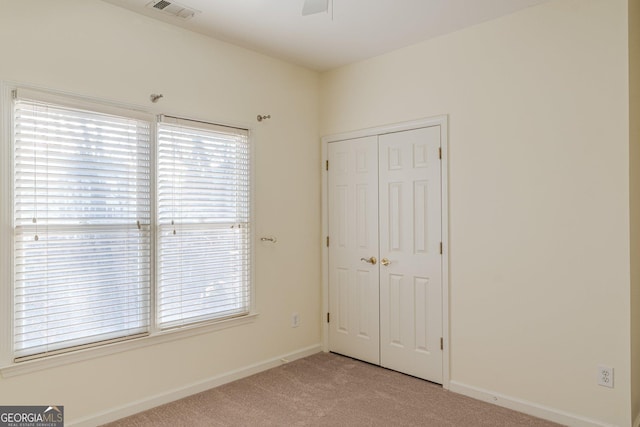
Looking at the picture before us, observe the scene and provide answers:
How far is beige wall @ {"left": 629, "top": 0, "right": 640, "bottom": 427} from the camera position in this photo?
2564 millimetres

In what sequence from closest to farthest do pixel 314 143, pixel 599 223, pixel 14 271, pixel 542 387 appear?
1. pixel 14 271
2. pixel 599 223
3. pixel 542 387
4. pixel 314 143

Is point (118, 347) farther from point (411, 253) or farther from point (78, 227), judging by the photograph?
point (411, 253)

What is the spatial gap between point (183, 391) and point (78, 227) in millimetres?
1430

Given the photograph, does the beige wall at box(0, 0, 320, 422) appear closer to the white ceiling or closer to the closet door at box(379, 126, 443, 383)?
the white ceiling

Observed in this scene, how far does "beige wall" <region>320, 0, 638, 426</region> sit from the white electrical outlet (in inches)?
1.4

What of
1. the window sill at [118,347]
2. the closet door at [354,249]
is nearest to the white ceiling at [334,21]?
the closet door at [354,249]

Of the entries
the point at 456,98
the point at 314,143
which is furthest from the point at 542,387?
the point at 314,143

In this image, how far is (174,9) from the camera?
290 centimetres

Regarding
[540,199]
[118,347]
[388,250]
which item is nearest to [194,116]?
[118,347]

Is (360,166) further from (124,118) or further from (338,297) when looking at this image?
(124,118)

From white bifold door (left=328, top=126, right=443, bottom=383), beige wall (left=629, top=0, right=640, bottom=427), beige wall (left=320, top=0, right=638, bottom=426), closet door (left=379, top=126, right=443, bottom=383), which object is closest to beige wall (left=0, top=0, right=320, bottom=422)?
white bifold door (left=328, top=126, right=443, bottom=383)

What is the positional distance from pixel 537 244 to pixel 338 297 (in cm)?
191

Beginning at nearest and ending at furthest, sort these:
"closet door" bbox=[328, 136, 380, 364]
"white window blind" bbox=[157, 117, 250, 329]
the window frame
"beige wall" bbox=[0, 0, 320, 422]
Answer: the window frame
"beige wall" bbox=[0, 0, 320, 422]
"white window blind" bbox=[157, 117, 250, 329]
"closet door" bbox=[328, 136, 380, 364]

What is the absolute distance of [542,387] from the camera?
2.85m
